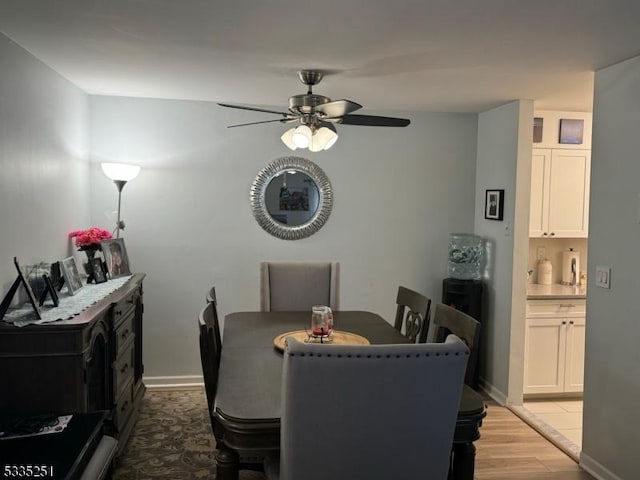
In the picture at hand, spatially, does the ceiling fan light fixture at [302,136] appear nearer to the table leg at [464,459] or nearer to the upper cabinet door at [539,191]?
the table leg at [464,459]

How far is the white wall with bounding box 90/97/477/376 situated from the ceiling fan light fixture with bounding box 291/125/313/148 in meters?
1.66

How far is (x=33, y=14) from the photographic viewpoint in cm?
239

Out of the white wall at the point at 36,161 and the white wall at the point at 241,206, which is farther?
the white wall at the point at 241,206

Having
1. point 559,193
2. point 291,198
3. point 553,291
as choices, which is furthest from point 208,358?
point 559,193

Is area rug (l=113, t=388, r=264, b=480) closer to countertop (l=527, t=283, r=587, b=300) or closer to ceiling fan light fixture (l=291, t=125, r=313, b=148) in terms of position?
ceiling fan light fixture (l=291, t=125, r=313, b=148)

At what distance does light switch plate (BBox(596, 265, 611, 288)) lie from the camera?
3.12 meters

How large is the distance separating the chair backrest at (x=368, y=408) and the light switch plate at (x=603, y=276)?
1.82m

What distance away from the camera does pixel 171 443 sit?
3.49 m

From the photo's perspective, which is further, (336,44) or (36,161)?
(36,161)

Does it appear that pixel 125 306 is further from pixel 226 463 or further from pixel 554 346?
pixel 554 346

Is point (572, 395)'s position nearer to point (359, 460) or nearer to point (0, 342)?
point (359, 460)

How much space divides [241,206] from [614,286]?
2753mm

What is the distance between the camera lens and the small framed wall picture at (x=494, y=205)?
4.39m

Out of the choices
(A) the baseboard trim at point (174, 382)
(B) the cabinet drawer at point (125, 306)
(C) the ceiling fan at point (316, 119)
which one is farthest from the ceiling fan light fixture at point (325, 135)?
(A) the baseboard trim at point (174, 382)
